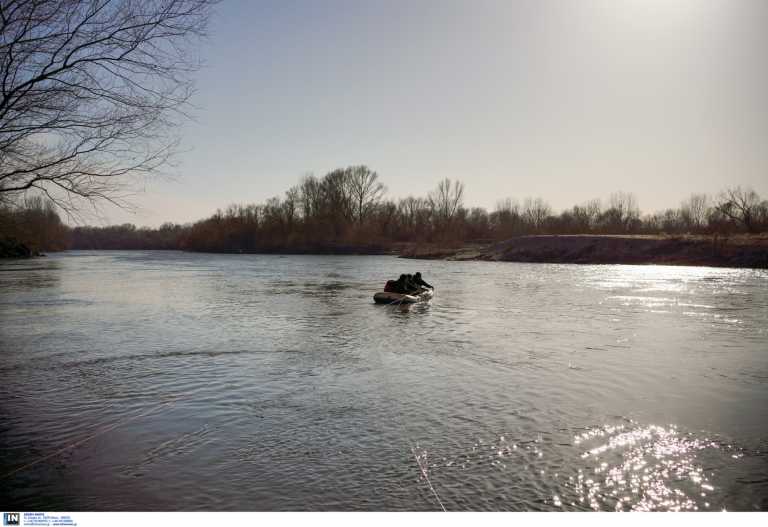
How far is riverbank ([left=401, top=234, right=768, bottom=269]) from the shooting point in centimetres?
3975

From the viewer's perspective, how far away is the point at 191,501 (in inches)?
176

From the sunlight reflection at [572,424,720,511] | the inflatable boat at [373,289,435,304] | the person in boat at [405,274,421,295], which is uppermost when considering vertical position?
the person in boat at [405,274,421,295]

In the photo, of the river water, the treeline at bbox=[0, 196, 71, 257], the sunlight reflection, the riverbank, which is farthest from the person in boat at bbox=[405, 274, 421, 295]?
the riverbank

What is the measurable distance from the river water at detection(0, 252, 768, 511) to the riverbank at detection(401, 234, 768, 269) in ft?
97.3

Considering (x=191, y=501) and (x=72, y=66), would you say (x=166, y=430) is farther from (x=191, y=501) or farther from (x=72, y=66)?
(x=72, y=66)

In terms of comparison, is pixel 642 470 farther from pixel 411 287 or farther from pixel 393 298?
pixel 411 287

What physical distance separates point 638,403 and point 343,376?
14.1 ft

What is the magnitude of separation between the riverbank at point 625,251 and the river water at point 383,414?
97.3 feet

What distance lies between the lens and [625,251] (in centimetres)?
4875

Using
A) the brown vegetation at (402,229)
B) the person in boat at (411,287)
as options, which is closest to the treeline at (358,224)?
the brown vegetation at (402,229)

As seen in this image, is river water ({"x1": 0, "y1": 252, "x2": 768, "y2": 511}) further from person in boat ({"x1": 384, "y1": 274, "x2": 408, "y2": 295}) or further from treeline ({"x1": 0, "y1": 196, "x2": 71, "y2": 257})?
person in boat ({"x1": 384, "y1": 274, "x2": 408, "y2": 295})

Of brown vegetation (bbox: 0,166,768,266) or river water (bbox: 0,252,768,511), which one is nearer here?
river water (bbox: 0,252,768,511)

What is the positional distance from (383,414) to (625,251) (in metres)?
47.1
